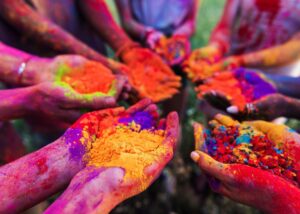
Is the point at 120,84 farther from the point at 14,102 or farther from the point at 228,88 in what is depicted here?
the point at 228,88

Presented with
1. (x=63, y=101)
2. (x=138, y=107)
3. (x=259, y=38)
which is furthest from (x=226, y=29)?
(x=63, y=101)

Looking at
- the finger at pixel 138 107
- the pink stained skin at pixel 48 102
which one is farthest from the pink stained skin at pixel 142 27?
the pink stained skin at pixel 48 102

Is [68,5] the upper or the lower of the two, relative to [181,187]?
upper

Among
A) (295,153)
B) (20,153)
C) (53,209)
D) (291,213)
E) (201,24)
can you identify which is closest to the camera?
(53,209)

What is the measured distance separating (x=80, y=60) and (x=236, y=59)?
1.10 metres

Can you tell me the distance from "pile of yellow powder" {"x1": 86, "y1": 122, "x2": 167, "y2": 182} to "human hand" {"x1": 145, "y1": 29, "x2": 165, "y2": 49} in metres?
1.05

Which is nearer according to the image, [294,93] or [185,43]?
[294,93]

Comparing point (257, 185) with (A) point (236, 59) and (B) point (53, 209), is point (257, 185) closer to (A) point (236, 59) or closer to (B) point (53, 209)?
(B) point (53, 209)

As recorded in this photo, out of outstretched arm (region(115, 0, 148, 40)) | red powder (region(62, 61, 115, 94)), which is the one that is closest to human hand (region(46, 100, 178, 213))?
red powder (region(62, 61, 115, 94))

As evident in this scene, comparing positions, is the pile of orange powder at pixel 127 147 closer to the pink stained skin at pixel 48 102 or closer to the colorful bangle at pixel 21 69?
the pink stained skin at pixel 48 102

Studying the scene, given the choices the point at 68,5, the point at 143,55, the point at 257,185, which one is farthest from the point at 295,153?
the point at 68,5

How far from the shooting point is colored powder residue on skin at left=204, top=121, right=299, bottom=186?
3.69 ft

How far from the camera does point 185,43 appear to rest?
7.41 feet

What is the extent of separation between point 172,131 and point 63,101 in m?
0.51
